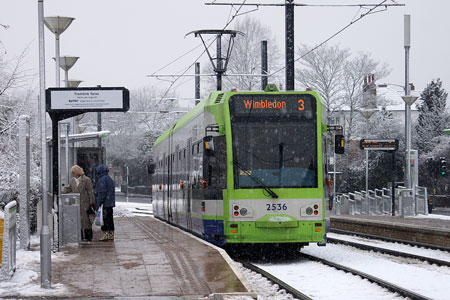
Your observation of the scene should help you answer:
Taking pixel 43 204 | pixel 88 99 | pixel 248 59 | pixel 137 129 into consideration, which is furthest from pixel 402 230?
pixel 137 129

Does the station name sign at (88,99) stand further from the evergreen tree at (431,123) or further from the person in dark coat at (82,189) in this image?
the evergreen tree at (431,123)

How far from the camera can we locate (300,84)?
60.6m

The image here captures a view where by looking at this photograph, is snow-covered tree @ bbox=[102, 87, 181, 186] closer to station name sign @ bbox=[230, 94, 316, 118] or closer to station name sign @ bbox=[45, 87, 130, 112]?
station name sign @ bbox=[230, 94, 316, 118]

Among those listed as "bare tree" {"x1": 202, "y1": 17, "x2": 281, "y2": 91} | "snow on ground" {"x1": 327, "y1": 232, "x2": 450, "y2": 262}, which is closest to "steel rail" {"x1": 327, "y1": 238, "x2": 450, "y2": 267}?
"snow on ground" {"x1": 327, "y1": 232, "x2": 450, "y2": 262}

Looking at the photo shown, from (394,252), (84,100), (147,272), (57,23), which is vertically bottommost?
(394,252)

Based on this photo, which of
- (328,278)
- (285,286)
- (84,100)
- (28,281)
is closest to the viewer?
(28,281)

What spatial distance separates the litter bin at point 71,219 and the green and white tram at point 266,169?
2558 mm

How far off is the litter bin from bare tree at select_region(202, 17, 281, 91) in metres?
41.3

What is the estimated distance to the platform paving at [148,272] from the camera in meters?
9.84

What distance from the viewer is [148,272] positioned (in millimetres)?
11609

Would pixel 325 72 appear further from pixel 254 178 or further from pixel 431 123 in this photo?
pixel 254 178

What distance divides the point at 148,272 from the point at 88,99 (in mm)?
2969

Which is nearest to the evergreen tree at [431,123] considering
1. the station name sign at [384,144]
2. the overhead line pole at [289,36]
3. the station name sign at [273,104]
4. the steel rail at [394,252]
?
the station name sign at [384,144]

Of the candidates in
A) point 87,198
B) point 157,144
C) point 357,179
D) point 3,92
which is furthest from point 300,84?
point 87,198
